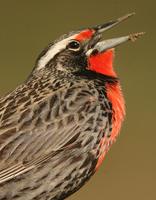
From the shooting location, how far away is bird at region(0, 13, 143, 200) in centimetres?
320

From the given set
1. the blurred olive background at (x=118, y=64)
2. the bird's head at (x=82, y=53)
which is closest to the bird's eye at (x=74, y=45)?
the bird's head at (x=82, y=53)

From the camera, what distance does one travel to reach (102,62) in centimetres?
347

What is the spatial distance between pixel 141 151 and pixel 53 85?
1.32 metres

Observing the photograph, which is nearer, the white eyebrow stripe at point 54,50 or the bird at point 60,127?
the bird at point 60,127

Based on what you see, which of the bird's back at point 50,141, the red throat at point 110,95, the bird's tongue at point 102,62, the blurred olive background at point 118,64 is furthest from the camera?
the blurred olive background at point 118,64

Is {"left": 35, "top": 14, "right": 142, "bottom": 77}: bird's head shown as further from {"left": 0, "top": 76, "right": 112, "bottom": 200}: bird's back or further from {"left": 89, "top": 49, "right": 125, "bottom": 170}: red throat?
{"left": 0, "top": 76, "right": 112, "bottom": 200}: bird's back

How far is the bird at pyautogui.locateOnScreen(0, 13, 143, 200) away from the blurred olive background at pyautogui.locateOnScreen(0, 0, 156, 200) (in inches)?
35.7

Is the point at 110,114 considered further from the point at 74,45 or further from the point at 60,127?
the point at 74,45

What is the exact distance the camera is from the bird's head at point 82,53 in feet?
11.4

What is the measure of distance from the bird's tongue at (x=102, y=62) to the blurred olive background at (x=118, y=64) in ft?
2.94

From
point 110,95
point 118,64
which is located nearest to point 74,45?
point 110,95

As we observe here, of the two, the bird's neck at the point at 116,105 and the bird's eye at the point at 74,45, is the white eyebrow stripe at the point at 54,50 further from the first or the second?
the bird's neck at the point at 116,105

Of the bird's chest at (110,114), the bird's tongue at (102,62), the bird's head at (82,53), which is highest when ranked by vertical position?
the bird's head at (82,53)

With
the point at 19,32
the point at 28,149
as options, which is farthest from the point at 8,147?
the point at 19,32
